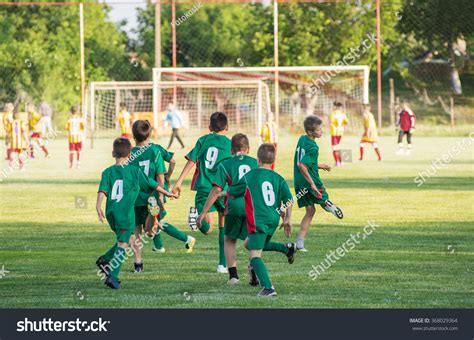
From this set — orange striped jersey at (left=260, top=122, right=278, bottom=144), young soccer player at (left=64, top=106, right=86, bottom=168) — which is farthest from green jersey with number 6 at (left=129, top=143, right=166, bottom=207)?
young soccer player at (left=64, top=106, right=86, bottom=168)

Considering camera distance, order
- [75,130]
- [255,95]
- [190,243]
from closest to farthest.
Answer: [190,243] < [75,130] < [255,95]

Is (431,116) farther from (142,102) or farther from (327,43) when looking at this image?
(142,102)

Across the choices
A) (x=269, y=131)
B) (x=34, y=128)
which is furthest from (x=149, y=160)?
(x=34, y=128)

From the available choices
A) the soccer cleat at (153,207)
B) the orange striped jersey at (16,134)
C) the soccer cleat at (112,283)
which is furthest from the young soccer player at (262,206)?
the orange striped jersey at (16,134)

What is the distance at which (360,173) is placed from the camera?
97.8 feet

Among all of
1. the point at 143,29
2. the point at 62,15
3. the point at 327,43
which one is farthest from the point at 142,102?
the point at 143,29

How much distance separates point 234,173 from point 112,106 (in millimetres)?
45059

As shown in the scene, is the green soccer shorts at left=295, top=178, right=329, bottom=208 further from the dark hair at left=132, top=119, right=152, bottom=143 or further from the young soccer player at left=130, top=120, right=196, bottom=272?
the dark hair at left=132, top=119, right=152, bottom=143

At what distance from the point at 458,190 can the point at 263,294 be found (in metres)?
14.0

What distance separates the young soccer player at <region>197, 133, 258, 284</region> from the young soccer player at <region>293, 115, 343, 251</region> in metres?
2.48

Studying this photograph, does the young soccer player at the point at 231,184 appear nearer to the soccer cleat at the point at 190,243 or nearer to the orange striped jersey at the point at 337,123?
the soccer cleat at the point at 190,243

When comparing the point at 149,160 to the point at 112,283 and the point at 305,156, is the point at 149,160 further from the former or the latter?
the point at 305,156

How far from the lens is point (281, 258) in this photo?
13820 mm
